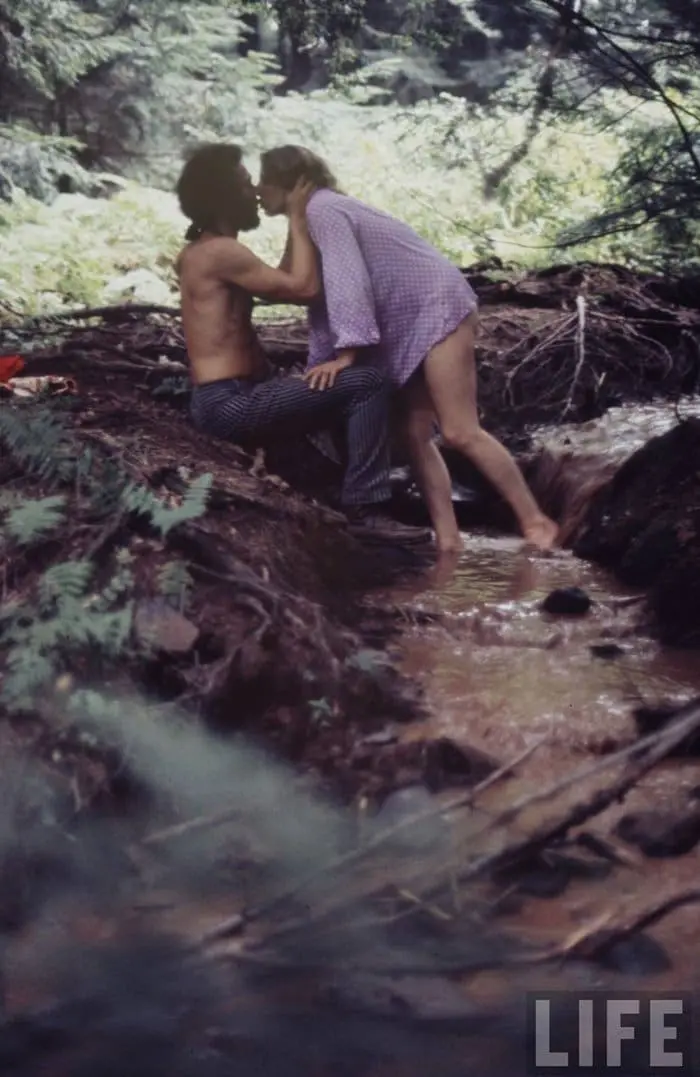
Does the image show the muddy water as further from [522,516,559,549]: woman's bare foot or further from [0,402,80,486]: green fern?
[0,402,80,486]: green fern

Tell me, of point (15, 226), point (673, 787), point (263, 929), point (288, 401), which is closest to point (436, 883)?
point (263, 929)

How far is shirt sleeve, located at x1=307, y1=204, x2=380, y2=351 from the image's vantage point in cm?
223

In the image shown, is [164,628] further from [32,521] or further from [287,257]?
[287,257]

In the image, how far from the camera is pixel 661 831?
1481 millimetres

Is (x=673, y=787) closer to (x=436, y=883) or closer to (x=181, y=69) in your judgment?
(x=436, y=883)

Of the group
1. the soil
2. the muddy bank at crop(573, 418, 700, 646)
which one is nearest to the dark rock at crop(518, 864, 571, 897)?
the soil

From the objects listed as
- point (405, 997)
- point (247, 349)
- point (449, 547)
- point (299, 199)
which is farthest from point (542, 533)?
point (405, 997)

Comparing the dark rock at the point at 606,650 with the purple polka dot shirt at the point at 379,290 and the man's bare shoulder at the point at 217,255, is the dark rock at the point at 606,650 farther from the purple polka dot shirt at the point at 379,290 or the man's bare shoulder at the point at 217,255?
the man's bare shoulder at the point at 217,255

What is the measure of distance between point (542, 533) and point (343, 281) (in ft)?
2.37

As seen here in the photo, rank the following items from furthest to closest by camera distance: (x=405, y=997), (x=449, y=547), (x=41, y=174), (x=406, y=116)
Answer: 1. (x=41, y=174)
2. (x=406, y=116)
3. (x=449, y=547)
4. (x=405, y=997)

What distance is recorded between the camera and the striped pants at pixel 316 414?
240cm

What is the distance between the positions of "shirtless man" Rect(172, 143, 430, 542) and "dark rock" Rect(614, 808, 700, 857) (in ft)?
3.04

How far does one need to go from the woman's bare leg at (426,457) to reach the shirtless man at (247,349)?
0.18 feet

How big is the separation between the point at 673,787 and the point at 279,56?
173 cm
